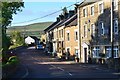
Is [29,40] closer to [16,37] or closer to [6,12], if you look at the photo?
[16,37]

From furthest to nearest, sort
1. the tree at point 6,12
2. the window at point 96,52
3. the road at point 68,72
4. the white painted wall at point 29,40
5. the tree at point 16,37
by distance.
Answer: the white painted wall at point 29,40 < the tree at point 16,37 < the window at point 96,52 < the tree at point 6,12 < the road at point 68,72

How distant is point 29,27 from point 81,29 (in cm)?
11092

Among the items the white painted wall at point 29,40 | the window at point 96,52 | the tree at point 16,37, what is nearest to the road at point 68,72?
the window at point 96,52

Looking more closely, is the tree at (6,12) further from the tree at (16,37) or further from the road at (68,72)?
the tree at (16,37)

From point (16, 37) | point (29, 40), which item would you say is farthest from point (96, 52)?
point (29, 40)

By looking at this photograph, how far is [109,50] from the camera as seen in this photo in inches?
1818

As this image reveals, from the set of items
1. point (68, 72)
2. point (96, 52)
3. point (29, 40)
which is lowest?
point (68, 72)

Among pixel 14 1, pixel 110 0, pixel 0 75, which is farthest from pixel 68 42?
pixel 0 75

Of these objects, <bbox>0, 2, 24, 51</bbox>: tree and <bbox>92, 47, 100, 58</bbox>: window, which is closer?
<bbox>0, 2, 24, 51</bbox>: tree

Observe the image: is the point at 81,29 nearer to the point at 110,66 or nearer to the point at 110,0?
the point at 110,0

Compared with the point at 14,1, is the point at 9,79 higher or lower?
lower

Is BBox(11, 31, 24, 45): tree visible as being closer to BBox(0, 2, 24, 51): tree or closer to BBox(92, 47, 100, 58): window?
BBox(92, 47, 100, 58): window

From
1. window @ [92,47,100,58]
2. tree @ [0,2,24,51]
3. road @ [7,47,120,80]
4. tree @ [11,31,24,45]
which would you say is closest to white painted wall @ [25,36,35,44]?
tree @ [11,31,24,45]

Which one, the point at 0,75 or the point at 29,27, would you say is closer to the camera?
the point at 0,75
